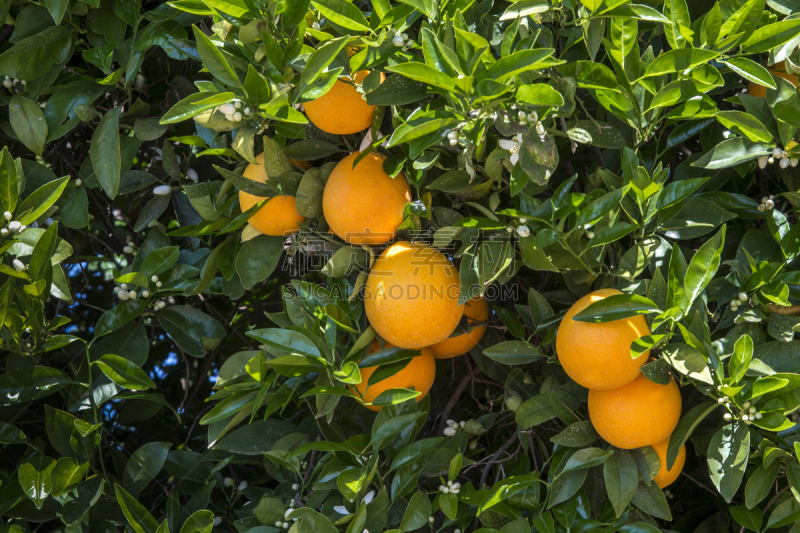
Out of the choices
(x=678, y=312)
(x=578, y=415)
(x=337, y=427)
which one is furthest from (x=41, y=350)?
(x=678, y=312)

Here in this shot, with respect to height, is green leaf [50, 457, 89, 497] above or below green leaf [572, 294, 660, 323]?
below

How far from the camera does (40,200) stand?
54.6 inches

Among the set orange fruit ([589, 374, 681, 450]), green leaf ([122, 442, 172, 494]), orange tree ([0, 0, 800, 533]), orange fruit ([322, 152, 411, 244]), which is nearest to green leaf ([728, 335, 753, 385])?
orange tree ([0, 0, 800, 533])

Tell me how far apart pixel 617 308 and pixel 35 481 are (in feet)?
3.75

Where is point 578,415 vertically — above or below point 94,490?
above

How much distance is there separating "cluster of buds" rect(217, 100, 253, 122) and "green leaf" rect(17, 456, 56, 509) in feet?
2.72

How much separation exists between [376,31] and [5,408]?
1227 millimetres

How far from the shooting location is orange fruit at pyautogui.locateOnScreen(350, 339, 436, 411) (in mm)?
1204

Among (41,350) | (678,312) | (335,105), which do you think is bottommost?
(41,350)

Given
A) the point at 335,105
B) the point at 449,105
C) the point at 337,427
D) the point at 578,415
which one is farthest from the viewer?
the point at 337,427

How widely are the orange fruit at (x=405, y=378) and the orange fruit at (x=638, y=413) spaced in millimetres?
319

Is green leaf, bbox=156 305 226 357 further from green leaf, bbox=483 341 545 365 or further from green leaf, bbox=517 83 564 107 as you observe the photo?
green leaf, bbox=517 83 564 107

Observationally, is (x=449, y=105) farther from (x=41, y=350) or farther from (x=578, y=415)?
(x=41, y=350)

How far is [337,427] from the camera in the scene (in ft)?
4.38
